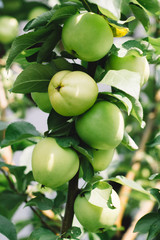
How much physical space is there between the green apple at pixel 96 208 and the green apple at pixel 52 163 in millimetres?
66

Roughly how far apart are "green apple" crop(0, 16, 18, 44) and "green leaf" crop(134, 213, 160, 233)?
1057 mm

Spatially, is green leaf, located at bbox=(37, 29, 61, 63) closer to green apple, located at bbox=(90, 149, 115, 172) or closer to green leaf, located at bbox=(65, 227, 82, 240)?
green apple, located at bbox=(90, 149, 115, 172)

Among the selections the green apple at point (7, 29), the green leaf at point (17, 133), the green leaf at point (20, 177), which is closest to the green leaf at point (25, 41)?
the green leaf at point (17, 133)

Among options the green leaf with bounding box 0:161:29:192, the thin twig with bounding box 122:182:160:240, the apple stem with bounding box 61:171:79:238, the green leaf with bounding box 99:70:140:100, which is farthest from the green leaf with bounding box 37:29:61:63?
the thin twig with bounding box 122:182:160:240

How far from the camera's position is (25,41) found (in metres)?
0.55

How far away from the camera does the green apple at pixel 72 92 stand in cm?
51

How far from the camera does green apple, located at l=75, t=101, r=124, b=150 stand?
0.53m

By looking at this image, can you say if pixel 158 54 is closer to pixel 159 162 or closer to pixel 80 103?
pixel 80 103

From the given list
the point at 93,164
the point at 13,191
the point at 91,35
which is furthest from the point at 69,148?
the point at 13,191

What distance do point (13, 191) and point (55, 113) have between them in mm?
395

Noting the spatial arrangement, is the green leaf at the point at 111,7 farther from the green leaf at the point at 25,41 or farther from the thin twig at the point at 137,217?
the thin twig at the point at 137,217

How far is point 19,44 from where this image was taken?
55 cm

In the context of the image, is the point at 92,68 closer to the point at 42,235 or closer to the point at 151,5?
the point at 151,5

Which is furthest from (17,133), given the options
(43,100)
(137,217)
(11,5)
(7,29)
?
(11,5)
